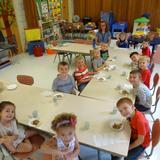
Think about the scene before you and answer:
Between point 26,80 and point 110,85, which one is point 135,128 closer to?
point 110,85

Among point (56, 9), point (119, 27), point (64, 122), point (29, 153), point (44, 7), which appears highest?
point (44, 7)

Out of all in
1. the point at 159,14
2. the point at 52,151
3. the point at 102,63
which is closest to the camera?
the point at 52,151

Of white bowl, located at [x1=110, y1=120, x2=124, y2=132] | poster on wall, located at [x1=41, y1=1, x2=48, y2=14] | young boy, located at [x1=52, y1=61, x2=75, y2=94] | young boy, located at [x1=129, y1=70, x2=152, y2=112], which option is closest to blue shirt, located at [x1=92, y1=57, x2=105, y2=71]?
young boy, located at [x1=52, y1=61, x2=75, y2=94]

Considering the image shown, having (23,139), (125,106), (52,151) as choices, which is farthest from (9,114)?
(125,106)

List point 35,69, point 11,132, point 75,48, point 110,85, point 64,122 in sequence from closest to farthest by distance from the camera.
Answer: point 64,122 → point 11,132 → point 110,85 → point 75,48 → point 35,69

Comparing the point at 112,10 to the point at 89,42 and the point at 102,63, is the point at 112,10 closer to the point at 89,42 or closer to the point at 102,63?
the point at 89,42

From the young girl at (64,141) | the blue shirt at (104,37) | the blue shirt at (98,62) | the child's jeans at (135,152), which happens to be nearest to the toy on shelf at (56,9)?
the blue shirt at (104,37)

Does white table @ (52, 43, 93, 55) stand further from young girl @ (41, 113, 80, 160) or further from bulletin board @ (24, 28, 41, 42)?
young girl @ (41, 113, 80, 160)

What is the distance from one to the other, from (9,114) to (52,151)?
63cm

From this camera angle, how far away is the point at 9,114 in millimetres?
2023

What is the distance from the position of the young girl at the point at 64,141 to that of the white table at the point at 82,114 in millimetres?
123

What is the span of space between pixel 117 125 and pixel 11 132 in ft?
3.85

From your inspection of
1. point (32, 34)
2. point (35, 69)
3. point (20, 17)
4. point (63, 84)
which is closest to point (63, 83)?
point (63, 84)

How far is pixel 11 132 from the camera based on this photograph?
2086 mm
